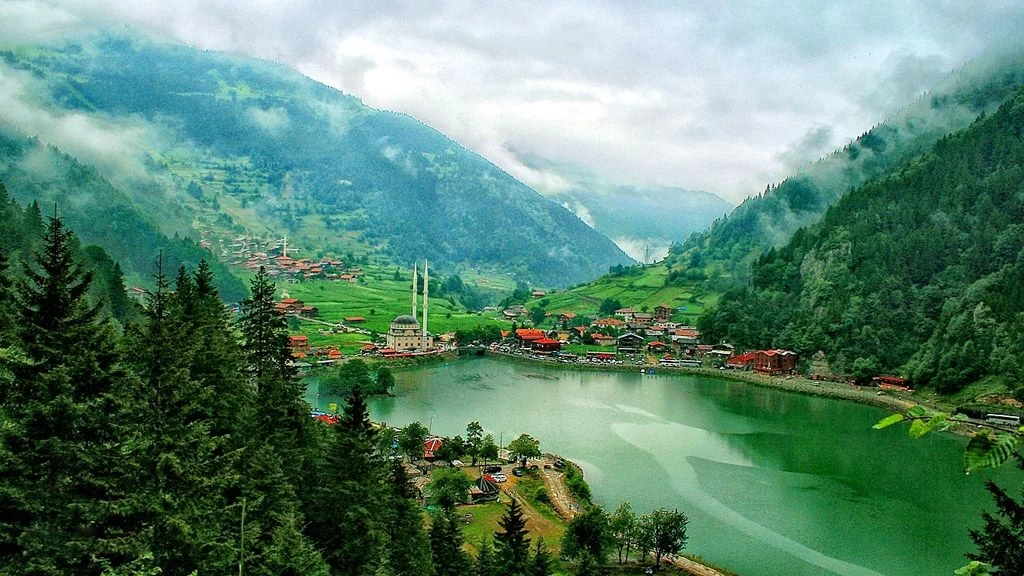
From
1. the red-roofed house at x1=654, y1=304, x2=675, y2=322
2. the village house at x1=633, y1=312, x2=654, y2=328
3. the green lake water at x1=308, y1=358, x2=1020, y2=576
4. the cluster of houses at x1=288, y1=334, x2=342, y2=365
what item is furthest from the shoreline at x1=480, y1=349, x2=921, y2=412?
the red-roofed house at x1=654, y1=304, x2=675, y2=322

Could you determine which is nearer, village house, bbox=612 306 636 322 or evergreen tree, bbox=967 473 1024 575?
evergreen tree, bbox=967 473 1024 575

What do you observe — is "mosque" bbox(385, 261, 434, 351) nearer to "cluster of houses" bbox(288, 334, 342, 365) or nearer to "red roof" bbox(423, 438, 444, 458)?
"cluster of houses" bbox(288, 334, 342, 365)

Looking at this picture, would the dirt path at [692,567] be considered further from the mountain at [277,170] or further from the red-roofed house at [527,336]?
the mountain at [277,170]

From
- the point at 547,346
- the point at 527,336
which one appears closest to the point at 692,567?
the point at 547,346

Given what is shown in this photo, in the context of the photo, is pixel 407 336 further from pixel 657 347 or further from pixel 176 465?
pixel 176 465

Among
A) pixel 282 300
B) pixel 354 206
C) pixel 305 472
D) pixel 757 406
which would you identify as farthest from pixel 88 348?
pixel 354 206

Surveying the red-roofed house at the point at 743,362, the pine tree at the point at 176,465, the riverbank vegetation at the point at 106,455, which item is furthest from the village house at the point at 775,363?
the pine tree at the point at 176,465
